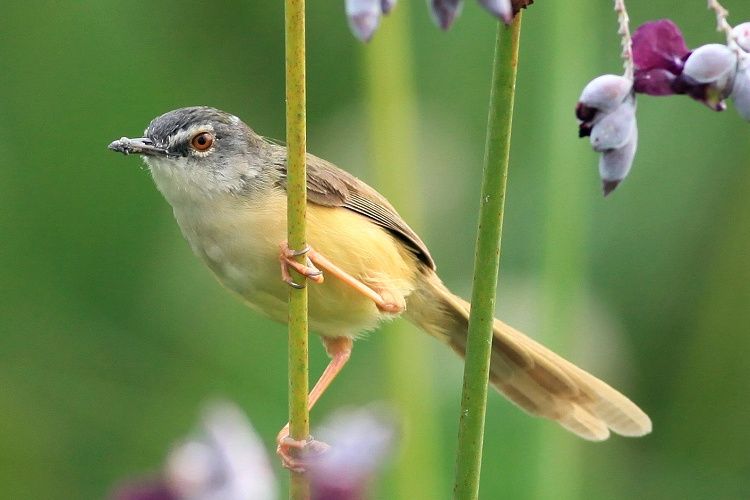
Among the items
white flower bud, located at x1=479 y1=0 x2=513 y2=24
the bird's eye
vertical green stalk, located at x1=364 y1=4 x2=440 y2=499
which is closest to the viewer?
white flower bud, located at x1=479 y1=0 x2=513 y2=24

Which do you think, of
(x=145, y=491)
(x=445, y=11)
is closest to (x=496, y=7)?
(x=445, y=11)

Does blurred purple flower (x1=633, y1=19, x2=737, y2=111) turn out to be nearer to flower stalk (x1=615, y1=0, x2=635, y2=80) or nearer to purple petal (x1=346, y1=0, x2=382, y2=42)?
flower stalk (x1=615, y1=0, x2=635, y2=80)

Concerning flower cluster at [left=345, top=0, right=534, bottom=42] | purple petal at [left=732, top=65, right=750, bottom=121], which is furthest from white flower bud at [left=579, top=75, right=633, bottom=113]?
flower cluster at [left=345, top=0, right=534, bottom=42]

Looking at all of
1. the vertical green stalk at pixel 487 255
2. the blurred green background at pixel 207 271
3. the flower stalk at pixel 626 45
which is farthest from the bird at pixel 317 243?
the flower stalk at pixel 626 45

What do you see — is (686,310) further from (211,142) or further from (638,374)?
(211,142)

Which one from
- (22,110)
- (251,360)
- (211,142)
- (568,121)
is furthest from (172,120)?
(22,110)

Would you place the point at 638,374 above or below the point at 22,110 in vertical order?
below

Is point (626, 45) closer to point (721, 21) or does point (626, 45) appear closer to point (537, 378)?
point (721, 21)
